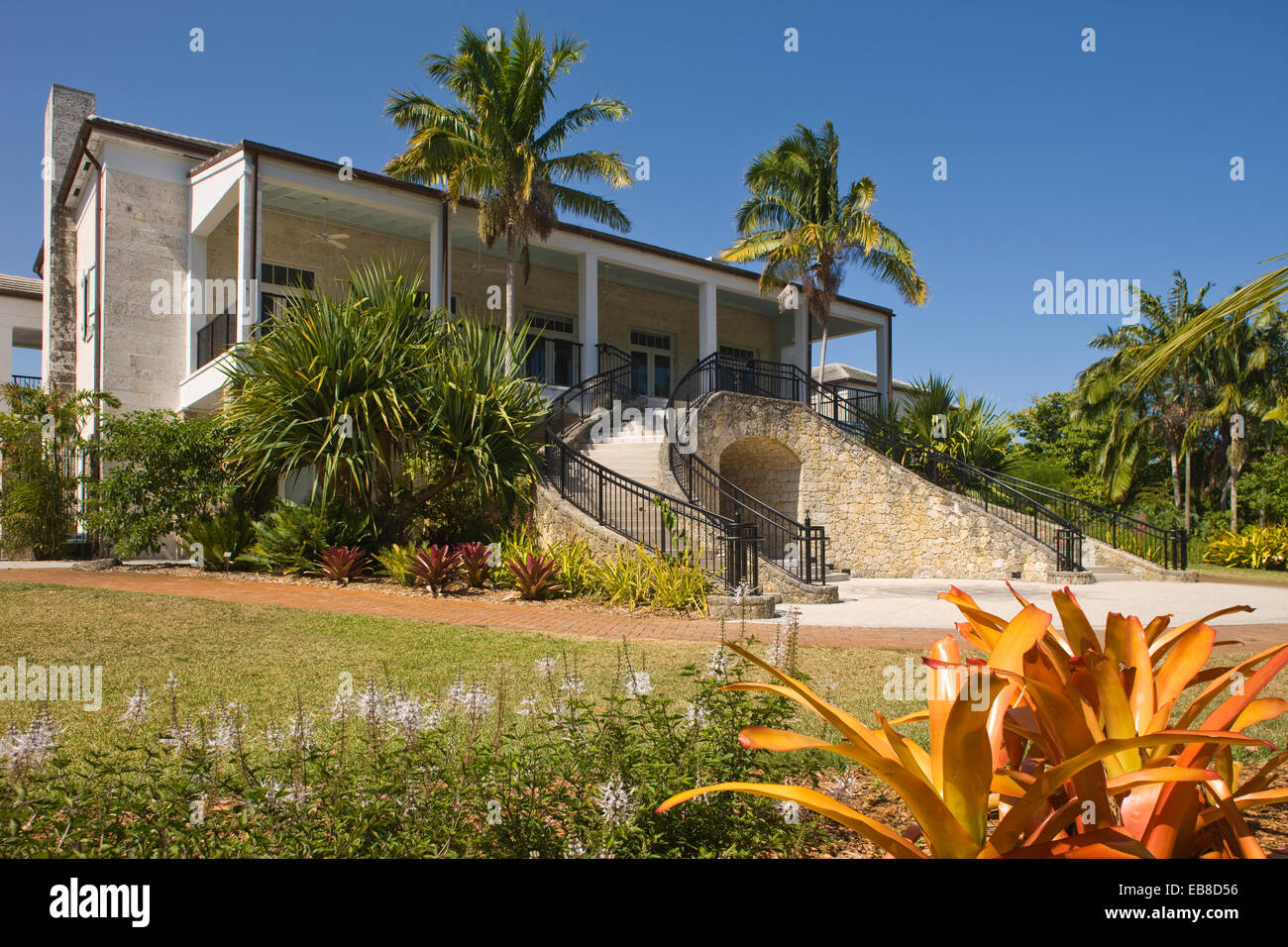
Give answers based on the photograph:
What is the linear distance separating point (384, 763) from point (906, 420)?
2009 centimetres

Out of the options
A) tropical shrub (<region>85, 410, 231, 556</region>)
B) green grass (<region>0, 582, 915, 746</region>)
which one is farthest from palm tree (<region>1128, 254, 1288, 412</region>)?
tropical shrub (<region>85, 410, 231, 556</region>)

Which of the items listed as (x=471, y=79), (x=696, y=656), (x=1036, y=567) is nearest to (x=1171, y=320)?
(x=1036, y=567)

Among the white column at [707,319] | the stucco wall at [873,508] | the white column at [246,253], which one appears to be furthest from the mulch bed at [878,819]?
the white column at [707,319]

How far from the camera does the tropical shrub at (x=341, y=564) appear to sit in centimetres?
1108

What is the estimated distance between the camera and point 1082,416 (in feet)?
98.5

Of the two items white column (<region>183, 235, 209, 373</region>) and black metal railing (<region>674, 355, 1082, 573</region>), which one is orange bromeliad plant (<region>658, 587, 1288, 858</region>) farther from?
white column (<region>183, 235, 209, 373</region>)

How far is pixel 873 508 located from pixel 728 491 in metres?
4.10

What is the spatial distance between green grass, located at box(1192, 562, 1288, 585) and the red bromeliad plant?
1430cm

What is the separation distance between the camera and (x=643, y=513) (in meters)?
12.8

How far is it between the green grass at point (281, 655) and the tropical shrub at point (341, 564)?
2412mm

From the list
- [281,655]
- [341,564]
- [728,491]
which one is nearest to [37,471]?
[341,564]

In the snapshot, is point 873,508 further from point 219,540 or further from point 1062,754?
→ point 1062,754

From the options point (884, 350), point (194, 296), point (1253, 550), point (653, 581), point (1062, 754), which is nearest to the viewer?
point (1062, 754)

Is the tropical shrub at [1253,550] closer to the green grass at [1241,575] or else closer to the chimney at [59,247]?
the green grass at [1241,575]
